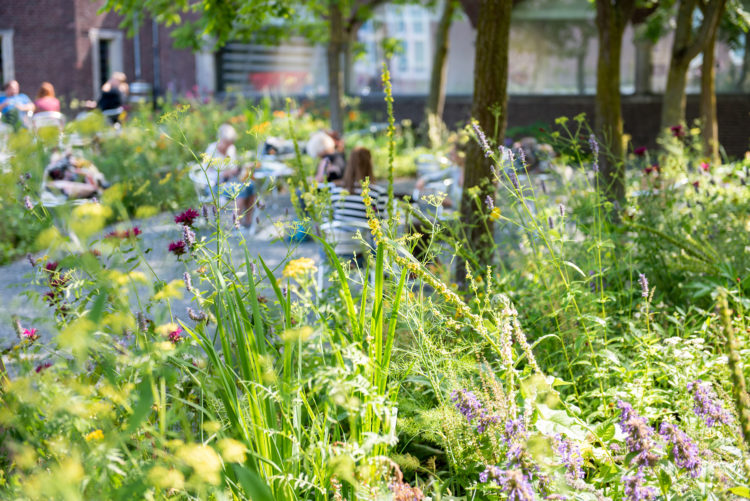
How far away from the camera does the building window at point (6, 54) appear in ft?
69.5

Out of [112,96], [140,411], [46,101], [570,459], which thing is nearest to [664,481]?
[570,459]

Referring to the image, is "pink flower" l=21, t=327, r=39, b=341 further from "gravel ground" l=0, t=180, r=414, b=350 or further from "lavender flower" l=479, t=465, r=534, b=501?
"lavender flower" l=479, t=465, r=534, b=501

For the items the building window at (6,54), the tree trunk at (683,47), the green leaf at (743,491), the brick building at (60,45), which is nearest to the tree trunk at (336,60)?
the tree trunk at (683,47)

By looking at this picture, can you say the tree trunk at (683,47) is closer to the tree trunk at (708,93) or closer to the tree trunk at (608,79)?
the tree trunk at (708,93)

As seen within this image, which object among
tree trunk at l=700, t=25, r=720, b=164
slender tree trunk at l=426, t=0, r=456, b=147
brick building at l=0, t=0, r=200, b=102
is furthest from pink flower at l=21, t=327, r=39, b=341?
brick building at l=0, t=0, r=200, b=102

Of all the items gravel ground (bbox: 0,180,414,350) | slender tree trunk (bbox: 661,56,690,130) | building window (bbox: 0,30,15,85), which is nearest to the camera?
gravel ground (bbox: 0,180,414,350)

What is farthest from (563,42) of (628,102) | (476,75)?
(476,75)

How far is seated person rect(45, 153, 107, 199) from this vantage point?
25.2 feet

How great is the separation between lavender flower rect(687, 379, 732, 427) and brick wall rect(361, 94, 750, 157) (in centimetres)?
1317

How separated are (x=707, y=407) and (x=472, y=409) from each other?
581 millimetres

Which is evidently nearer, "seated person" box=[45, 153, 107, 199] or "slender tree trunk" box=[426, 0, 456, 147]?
"seated person" box=[45, 153, 107, 199]

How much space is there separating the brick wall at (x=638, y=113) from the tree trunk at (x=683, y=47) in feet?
19.8

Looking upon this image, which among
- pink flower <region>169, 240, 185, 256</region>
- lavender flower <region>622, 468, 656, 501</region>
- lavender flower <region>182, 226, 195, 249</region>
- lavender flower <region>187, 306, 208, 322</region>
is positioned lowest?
lavender flower <region>622, 468, 656, 501</region>

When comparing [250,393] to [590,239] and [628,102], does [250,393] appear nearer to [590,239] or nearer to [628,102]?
[590,239]
